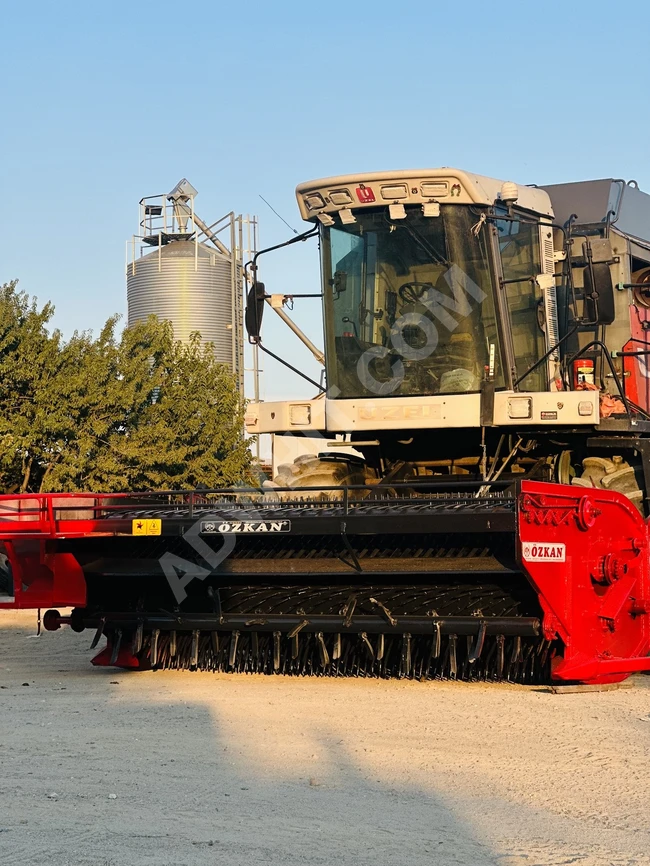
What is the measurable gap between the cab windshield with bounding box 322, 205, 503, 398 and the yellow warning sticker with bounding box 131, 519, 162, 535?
2130 millimetres

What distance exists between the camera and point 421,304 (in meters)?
8.95

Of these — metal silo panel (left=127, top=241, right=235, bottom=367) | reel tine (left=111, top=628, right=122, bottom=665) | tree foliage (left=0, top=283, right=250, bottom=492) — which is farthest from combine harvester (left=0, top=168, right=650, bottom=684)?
metal silo panel (left=127, top=241, right=235, bottom=367)

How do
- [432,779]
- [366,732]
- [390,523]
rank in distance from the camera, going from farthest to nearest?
[390,523] → [366,732] → [432,779]

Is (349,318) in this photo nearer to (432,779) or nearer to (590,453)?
(590,453)

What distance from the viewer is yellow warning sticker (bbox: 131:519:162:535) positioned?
8.02 metres

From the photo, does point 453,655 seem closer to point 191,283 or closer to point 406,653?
point 406,653

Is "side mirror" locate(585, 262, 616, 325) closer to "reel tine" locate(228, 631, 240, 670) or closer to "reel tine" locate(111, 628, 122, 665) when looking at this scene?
"reel tine" locate(228, 631, 240, 670)

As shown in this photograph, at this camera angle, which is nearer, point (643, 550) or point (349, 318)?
point (643, 550)

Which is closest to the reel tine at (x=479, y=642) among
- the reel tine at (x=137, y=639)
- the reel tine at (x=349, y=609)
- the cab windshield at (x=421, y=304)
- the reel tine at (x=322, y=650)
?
the reel tine at (x=349, y=609)

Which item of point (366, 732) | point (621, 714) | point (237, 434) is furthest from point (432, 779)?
point (237, 434)

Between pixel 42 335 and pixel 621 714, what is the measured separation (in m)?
21.3

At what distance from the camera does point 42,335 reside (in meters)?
26.2

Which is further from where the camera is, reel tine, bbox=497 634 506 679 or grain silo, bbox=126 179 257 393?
grain silo, bbox=126 179 257 393

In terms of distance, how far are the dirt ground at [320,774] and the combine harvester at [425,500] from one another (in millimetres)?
424
